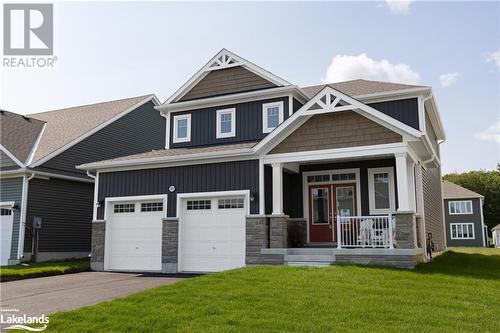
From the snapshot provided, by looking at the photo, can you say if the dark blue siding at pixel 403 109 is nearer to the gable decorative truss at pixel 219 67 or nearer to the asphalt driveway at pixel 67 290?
the gable decorative truss at pixel 219 67

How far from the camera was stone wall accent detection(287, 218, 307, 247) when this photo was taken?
13534 millimetres

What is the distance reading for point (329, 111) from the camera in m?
12.0

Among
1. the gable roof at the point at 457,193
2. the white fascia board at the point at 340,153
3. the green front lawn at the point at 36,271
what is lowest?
the green front lawn at the point at 36,271

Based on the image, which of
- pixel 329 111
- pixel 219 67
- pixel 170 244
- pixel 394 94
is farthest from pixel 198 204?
pixel 394 94

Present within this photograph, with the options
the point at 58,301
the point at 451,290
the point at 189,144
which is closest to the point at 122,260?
the point at 189,144

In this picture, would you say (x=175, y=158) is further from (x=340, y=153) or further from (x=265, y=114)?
(x=340, y=153)

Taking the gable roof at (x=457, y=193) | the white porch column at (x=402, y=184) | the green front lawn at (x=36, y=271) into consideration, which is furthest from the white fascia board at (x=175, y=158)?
the gable roof at (x=457, y=193)

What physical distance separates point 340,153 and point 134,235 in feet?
23.9

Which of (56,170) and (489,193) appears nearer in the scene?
(56,170)

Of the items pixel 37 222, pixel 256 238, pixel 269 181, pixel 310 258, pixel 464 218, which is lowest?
pixel 310 258

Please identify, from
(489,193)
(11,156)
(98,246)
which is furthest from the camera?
(489,193)

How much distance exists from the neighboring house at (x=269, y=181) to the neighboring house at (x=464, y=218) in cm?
2612

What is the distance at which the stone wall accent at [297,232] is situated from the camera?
1353 cm

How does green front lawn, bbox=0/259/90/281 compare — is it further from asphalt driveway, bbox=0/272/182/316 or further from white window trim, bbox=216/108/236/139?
white window trim, bbox=216/108/236/139
